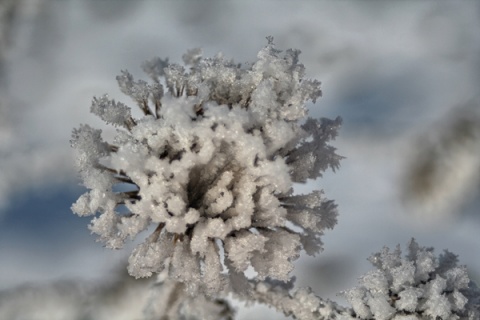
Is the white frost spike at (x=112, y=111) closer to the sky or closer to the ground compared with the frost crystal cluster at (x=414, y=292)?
closer to the sky

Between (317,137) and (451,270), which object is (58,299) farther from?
(451,270)

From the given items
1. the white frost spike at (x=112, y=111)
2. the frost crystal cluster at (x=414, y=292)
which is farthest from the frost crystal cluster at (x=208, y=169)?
the frost crystal cluster at (x=414, y=292)

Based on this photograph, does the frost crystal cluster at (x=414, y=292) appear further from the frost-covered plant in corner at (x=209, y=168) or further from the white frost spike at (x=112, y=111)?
the white frost spike at (x=112, y=111)

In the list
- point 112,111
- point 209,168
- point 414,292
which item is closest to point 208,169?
point 209,168

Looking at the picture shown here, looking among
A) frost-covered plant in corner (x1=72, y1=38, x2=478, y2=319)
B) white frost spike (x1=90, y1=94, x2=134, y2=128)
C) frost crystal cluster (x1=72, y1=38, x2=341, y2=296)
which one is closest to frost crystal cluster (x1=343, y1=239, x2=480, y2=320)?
frost-covered plant in corner (x1=72, y1=38, x2=478, y2=319)

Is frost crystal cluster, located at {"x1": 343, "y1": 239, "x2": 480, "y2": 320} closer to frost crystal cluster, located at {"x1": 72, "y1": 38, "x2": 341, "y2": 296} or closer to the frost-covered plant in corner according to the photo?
the frost-covered plant in corner

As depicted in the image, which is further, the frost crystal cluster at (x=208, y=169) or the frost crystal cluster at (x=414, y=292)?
the frost crystal cluster at (x=414, y=292)

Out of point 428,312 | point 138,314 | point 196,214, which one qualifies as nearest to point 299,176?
point 196,214

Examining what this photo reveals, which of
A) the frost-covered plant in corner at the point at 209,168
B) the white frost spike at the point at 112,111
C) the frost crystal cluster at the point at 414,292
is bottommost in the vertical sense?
the frost crystal cluster at the point at 414,292
